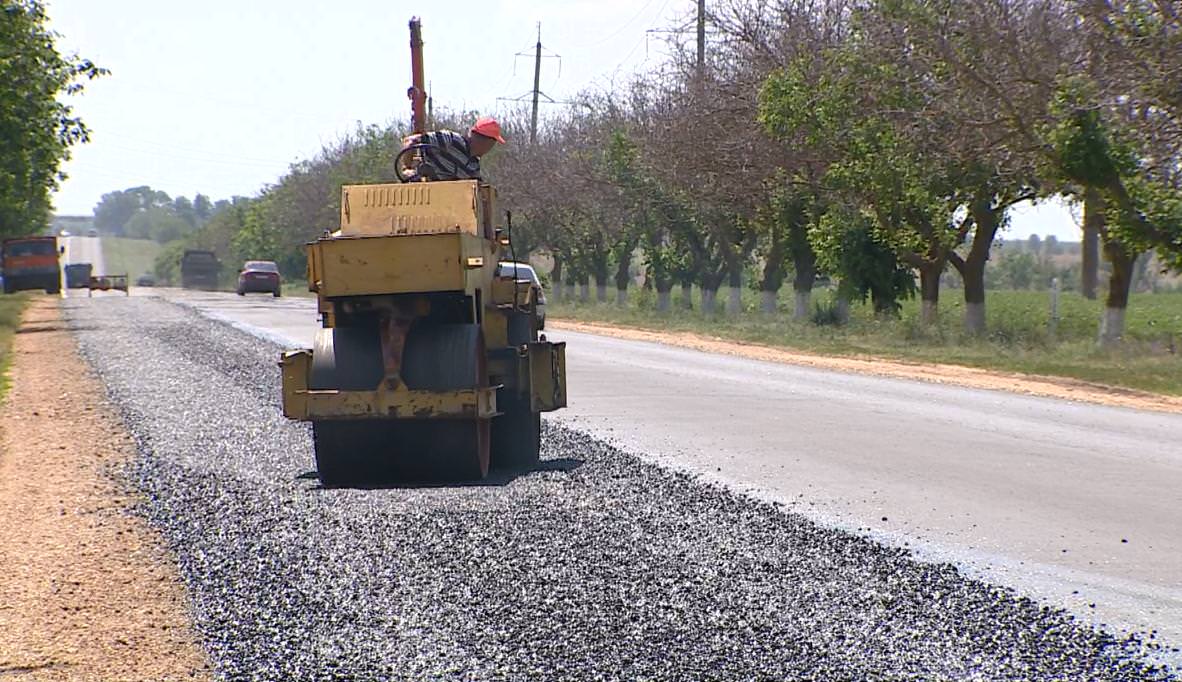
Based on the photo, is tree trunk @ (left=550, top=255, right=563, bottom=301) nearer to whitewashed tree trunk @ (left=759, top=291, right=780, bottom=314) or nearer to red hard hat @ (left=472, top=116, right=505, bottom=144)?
whitewashed tree trunk @ (left=759, top=291, right=780, bottom=314)

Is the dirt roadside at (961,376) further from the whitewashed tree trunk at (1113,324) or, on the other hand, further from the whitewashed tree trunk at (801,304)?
the whitewashed tree trunk at (801,304)

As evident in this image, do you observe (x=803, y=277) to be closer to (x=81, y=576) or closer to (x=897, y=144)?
(x=897, y=144)

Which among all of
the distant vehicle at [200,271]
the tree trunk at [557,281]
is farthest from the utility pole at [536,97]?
the distant vehicle at [200,271]

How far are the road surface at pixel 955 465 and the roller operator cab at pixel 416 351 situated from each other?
1.66 m

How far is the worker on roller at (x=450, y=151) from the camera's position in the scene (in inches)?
459

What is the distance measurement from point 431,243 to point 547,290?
57813 millimetres

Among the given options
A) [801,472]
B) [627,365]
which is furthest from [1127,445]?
[627,365]

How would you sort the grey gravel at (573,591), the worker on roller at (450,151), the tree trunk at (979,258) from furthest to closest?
the tree trunk at (979,258) → the worker on roller at (450,151) → the grey gravel at (573,591)

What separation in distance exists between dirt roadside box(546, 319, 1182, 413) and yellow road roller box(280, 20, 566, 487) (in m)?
8.61

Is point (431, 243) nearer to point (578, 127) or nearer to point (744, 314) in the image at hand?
point (744, 314)

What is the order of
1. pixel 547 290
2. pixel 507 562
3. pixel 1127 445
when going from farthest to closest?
pixel 547 290 < pixel 1127 445 < pixel 507 562

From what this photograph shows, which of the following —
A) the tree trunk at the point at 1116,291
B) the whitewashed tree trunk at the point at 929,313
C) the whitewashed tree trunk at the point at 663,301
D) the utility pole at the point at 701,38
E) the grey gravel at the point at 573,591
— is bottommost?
the whitewashed tree trunk at the point at 663,301

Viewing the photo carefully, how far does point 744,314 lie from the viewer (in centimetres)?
4219

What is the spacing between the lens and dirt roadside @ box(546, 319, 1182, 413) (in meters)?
17.7
